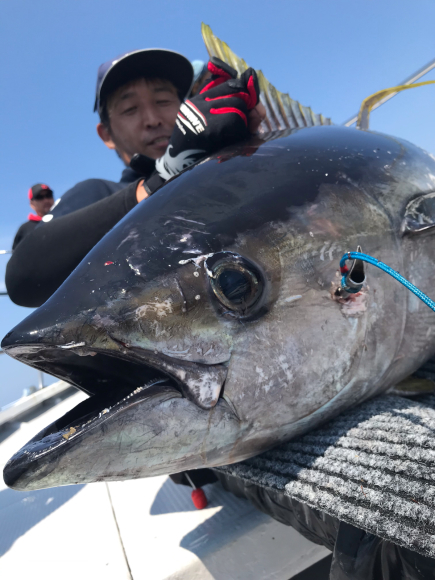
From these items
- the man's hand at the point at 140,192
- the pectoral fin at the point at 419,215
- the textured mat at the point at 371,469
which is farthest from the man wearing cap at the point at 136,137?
the textured mat at the point at 371,469

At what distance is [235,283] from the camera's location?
24.7 inches

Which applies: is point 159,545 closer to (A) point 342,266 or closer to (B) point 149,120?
(A) point 342,266

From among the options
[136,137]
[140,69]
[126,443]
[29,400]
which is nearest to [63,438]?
[126,443]

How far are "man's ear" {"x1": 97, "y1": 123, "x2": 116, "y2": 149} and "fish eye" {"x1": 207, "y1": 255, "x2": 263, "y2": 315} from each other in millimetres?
1807

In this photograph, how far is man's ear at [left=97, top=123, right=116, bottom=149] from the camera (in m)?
2.08

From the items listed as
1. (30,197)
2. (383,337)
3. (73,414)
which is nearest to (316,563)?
(383,337)

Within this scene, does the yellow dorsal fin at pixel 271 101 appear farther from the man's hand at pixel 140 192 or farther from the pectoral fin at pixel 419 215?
the pectoral fin at pixel 419 215

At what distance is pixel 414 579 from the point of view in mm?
532

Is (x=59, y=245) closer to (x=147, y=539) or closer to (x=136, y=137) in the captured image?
(x=136, y=137)

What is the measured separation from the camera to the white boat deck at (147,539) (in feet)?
3.06

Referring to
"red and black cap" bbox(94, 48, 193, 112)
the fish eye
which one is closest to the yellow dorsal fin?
"red and black cap" bbox(94, 48, 193, 112)

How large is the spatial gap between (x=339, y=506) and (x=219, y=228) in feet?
1.72

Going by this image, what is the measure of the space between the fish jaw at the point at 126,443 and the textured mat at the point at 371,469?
7.8 inches

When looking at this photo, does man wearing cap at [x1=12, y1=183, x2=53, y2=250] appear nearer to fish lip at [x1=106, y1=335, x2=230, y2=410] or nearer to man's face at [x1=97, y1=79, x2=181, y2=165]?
man's face at [x1=97, y1=79, x2=181, y2=165]
